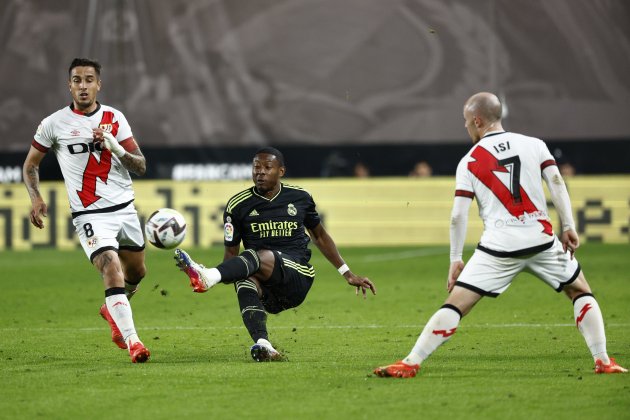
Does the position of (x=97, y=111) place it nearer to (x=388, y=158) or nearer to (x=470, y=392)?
(x=470, y=392)

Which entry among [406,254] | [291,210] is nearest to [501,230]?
[291,210]

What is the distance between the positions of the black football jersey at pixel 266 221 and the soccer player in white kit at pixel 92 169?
0.79m

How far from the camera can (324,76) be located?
2392 cm

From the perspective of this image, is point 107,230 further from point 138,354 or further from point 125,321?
point 138,354

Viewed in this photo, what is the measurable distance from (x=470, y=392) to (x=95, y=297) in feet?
A: 26.5

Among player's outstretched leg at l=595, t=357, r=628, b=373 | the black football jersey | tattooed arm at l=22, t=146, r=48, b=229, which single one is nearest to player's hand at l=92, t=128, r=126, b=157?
tattooed arm at l=22, t=146, r=48, b=229

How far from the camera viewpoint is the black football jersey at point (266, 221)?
27.8 feet

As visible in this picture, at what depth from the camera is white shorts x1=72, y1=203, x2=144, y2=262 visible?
335 inches

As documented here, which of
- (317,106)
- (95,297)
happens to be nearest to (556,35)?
(317,106)

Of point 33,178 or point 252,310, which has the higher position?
point 33,178

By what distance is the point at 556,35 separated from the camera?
928 inches

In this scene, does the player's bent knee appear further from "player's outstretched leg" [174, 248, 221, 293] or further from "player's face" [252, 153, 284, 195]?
"player's outstretched leg" [174, 248, 221, 293]

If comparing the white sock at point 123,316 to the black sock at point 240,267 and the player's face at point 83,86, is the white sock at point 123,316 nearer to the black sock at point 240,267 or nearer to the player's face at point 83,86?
the black sock at point 240,267

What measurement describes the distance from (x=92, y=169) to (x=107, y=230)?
0.49 meters
